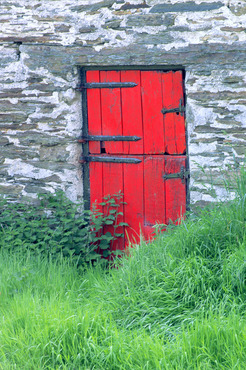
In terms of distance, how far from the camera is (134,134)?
524cm

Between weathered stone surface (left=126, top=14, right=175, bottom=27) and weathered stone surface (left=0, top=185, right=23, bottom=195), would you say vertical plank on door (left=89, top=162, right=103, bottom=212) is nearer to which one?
weathered stone surface (left=0, top=185, right=23, bottom=195)

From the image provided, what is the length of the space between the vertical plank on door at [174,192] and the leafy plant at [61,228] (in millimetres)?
546

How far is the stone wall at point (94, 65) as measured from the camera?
476 cm

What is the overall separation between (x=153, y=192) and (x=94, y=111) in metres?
1.07

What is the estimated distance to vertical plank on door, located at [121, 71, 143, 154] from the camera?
5156 millimetres

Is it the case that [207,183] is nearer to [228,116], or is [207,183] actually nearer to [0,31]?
[228,116]

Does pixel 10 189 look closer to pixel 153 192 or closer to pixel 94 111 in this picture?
pixel 94 111

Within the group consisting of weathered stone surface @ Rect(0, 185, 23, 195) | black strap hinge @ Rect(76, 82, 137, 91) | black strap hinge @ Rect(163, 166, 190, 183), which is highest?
black strap hinge @ Rect(76, 82, 137, 91)

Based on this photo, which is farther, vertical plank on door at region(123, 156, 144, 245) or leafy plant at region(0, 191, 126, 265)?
vertical plank on door at region(123, 156, 144, 245)

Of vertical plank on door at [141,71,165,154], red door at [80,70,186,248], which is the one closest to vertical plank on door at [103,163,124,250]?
red door at [80,70,186,248]

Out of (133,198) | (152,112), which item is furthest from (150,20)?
(133,198)

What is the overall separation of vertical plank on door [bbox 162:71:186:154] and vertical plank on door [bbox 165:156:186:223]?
0.10 meters

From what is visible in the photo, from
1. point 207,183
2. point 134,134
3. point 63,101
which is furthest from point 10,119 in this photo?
point 207,183

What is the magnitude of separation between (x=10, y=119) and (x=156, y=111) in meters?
1.66
